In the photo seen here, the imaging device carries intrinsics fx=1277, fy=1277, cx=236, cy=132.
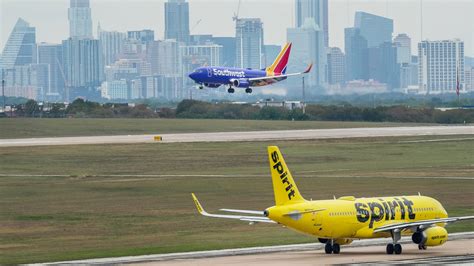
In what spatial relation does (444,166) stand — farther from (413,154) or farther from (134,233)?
(134,233)

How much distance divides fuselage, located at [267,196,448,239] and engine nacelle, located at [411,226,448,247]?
69.7 inches

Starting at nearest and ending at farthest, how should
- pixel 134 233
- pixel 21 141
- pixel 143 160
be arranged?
pixel 134 233 < pixel 143 160 < pixel 21 141

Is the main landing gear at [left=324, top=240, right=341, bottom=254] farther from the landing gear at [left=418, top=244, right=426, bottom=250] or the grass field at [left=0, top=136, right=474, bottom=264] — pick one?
the landing gear at [left=418, top=244, right=426, bottom=250]

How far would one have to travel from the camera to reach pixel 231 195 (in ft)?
350

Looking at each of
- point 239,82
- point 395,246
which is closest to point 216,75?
point 239,82

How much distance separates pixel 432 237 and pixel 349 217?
16.2 feet

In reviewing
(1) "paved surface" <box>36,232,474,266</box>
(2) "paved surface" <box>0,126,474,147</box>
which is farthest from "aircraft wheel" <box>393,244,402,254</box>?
(2) "paved surface" <box>0,126,474,147</box>

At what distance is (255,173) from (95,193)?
21064 millimetres

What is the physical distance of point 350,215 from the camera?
234 feet

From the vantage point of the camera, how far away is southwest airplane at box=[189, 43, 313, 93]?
167 meters

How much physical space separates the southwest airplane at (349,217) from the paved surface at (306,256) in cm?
99

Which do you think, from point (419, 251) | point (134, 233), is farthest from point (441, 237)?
point (134, 233)

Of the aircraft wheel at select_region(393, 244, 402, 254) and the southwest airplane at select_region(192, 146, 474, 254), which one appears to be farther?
the aircraft wheel at select_region(393, 244, 402, 254)

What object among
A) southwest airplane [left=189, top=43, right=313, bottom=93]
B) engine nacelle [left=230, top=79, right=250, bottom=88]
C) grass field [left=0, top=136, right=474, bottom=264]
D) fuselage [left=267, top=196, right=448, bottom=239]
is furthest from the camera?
engine nacelle [left=230, top=79, right=250, bottom=88]
